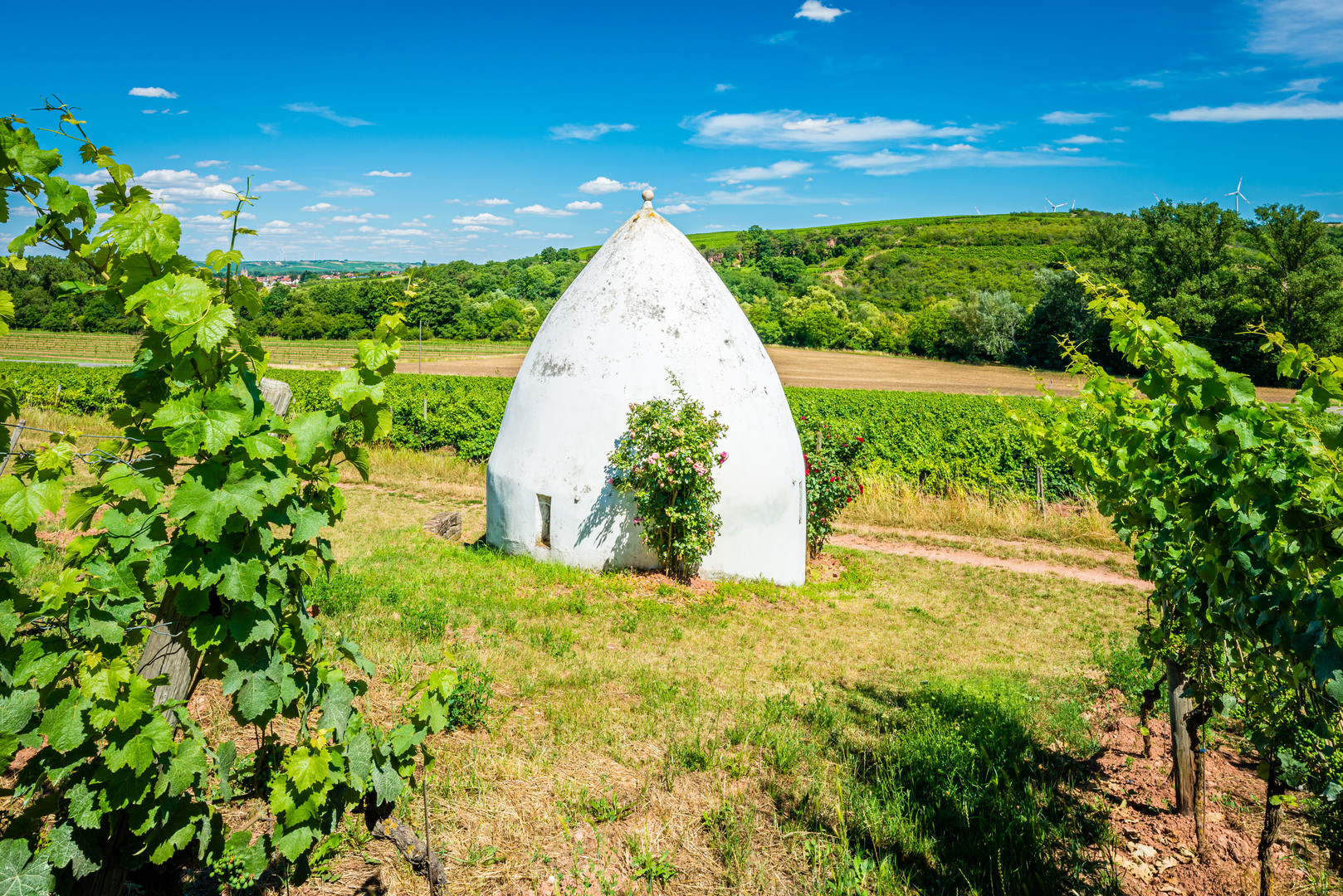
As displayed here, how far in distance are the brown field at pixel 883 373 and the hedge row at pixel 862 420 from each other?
1304 centimetres

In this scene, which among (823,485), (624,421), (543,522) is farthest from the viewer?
(823,485)

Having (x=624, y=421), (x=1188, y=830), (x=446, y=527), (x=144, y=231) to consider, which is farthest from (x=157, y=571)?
(x=446, y=527)

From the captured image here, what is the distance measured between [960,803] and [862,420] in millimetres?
17686

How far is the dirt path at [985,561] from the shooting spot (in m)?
12.5

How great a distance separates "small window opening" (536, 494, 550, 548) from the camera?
34.1 ft

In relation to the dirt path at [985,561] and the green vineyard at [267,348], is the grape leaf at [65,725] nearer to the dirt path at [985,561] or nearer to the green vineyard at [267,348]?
the dirt path at [985,561]

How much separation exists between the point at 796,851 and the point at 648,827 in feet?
3.04

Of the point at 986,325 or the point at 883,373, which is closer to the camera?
the point at 883,373

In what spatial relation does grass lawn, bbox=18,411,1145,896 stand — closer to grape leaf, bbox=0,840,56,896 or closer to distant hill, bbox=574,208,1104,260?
grape leaf, bbox=0,840,56,896

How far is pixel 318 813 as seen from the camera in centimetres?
292

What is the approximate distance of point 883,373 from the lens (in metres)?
53.4

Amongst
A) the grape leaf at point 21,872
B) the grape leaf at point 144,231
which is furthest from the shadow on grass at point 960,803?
the grape leaf at point 144,231

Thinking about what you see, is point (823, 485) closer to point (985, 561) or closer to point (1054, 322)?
point (985, 561)

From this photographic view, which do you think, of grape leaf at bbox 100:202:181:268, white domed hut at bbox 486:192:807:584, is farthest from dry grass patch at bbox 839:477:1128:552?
grape leaf at bbox 100:202:181:268
